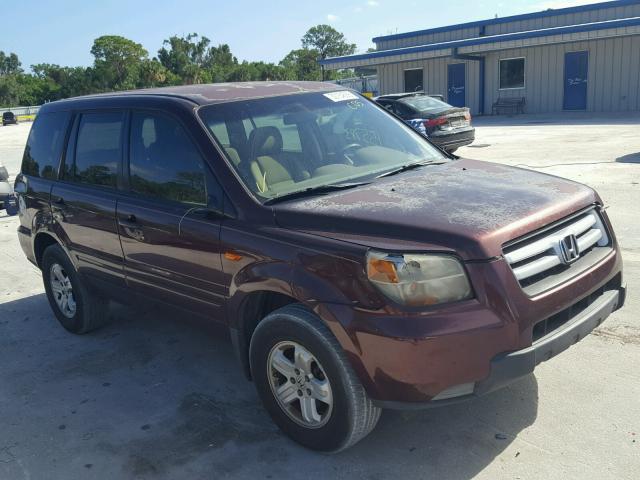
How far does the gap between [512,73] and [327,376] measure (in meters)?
28.5

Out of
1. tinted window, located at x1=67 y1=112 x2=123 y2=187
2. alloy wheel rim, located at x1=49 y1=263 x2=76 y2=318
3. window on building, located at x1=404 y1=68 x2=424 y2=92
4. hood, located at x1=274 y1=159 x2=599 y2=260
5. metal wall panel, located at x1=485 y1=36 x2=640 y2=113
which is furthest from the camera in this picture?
window on building, located at x1=404 y1=68 x2=424 y2=92

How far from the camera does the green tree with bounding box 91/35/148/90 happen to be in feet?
268

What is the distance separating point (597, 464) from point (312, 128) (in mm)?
2511

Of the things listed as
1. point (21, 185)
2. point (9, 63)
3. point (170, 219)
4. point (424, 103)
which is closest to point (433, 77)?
point (424, 103)

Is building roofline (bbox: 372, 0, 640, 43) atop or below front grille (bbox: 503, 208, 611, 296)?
atop

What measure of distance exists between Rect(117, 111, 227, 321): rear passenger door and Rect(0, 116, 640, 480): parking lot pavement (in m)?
0.29

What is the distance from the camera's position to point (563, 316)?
10.1ft

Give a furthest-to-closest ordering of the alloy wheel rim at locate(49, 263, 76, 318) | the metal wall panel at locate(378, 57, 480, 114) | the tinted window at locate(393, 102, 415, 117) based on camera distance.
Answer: the metal wall panel at locate(378, 57, 480, 114) < the tinted window at locate(393, 102, 415, 117) < the alloy wheel rim at locate(49, 263, 76, 318)

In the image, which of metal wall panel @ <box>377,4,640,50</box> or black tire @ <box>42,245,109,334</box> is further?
metal wall panel @ <box>377,4,640,50</box>

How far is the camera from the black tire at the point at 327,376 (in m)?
2.96

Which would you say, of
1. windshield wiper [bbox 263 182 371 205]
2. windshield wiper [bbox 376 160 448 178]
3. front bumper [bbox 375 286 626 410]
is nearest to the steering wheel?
windshield wiper [bbox 376 160 448 178]

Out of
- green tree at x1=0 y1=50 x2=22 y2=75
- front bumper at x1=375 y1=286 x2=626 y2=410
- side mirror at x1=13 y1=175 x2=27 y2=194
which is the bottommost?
front bumper at x1=375 y1=286 x2=626 y2=410

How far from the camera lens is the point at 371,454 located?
128 inches

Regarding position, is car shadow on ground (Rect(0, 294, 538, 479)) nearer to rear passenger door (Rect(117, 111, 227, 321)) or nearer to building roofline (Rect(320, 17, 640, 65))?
rear passenger door (Rect(117, 111, 227, 321))
